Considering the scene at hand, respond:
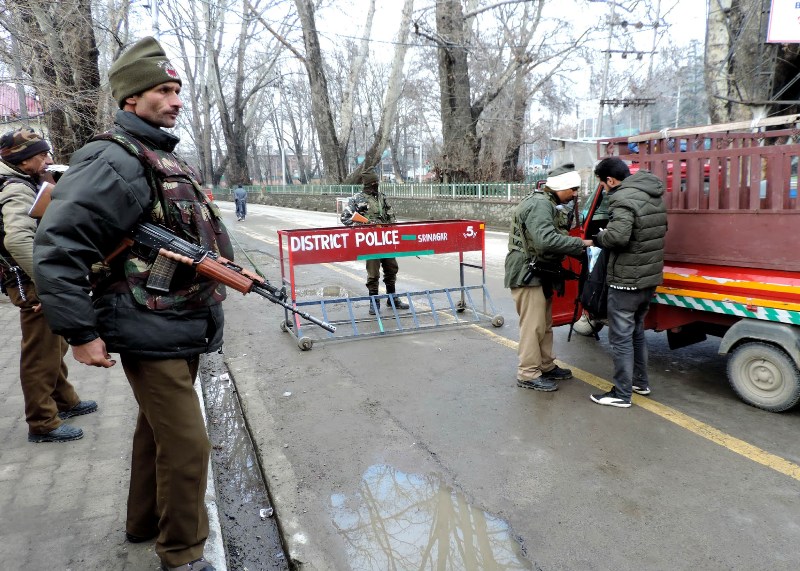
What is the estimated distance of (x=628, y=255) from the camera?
163 inches

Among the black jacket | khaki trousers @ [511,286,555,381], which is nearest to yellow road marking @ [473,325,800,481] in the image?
khaki trousers @ [511,286,555,381]

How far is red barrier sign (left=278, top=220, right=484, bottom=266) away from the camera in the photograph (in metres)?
6.20

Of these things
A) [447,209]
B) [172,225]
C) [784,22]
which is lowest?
[447,209]

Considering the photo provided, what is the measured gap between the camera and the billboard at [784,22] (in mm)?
9898

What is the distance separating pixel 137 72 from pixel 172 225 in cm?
62

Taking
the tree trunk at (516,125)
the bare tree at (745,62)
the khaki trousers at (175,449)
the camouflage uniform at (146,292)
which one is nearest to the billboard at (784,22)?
the bare tree at (745,62)

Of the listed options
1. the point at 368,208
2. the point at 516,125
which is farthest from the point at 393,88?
the point at 368,208

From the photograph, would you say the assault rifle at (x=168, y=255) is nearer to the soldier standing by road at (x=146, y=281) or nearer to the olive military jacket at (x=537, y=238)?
the soldier standing by road at (x=146, y=281)

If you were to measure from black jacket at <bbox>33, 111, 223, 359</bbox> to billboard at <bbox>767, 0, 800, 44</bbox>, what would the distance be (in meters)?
11.6

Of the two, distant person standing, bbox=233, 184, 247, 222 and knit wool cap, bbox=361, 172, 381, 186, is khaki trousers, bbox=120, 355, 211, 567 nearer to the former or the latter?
knit wool cap, bbox=361, 172, 381, 186

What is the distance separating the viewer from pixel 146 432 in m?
2.57

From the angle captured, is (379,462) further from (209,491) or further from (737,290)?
(737,290)

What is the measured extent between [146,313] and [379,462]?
6.21ft

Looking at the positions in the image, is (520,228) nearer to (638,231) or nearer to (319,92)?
(638,231)
